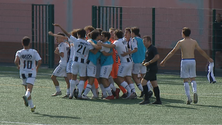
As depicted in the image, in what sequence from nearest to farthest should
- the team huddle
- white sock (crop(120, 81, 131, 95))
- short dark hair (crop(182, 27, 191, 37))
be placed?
short dark hair (crop(182, 27, 191, 37))
the team huddle
white sock (crop(120, 81, 131, 95))

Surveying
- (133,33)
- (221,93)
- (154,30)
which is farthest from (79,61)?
(154,30)

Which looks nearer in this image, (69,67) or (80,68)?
(80,68)

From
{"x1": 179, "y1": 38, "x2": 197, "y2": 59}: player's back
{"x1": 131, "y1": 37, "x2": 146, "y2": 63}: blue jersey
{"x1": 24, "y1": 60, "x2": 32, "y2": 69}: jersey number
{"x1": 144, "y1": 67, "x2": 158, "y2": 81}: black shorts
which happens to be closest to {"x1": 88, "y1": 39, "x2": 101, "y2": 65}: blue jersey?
{"x1": 131, "y1": 37, "x2": 146, "y2": 63}: blue jersey

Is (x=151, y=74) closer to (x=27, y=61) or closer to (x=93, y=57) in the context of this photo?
(x=93, y=57)

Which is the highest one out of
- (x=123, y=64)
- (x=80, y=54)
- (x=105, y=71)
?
(x=80, y=54)

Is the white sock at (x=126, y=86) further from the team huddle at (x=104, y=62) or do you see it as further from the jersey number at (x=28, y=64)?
the jersey number at (x=28, y=64)

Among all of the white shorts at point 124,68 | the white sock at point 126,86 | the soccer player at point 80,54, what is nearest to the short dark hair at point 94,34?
the soccer player at point 80,54

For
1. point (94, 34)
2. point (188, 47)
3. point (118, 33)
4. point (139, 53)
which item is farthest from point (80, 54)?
point (188, 47)

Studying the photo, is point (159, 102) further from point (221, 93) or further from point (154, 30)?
point (154, 30)

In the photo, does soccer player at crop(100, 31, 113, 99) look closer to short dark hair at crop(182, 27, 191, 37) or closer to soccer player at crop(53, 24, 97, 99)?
soccer player at crop(53, 24, 97, 99)

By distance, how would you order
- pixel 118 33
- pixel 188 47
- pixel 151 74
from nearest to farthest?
pixel 151 74, pixel 188 47, pixel 118 33

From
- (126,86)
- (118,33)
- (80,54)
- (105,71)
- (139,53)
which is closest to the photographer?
(80,54)

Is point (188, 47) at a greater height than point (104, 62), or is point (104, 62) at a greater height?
point (188, 47)

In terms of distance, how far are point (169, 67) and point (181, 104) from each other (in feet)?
30.6
